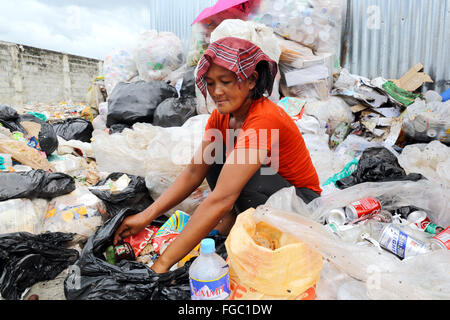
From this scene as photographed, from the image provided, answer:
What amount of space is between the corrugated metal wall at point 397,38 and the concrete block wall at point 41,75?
9009mm

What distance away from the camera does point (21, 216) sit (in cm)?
153

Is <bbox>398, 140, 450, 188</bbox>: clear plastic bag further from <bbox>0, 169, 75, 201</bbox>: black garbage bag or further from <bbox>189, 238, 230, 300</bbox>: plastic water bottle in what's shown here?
<bbox>0, 169, 75, 201</bbox>: black garbage bag

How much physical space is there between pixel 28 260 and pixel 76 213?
1.30 feet

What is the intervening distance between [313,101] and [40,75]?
965cm

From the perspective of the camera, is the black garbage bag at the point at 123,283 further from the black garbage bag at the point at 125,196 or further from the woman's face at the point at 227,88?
the woman's face at the point at 227,88

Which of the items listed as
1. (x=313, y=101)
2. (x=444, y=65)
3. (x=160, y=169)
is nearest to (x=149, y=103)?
(x=160, y=169)

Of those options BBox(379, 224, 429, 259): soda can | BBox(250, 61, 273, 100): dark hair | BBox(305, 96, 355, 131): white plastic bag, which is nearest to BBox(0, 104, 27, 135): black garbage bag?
BBox(250, 61, 273, 100): dark hair

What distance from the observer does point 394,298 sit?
90 cm

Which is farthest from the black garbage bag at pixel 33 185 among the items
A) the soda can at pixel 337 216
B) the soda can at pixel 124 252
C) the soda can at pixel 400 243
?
the soda can at pixel 400 243

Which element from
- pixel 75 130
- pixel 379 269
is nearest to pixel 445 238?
pixel 379 269

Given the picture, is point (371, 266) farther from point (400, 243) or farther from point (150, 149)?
point (150, 149)

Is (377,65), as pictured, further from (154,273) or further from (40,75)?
(40,75)

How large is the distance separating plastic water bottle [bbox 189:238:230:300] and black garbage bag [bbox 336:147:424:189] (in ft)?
4.41

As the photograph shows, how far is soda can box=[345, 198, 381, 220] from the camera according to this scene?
1.46m
